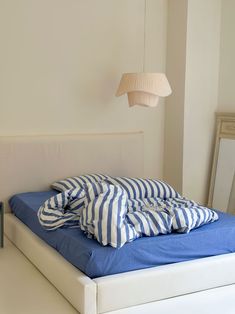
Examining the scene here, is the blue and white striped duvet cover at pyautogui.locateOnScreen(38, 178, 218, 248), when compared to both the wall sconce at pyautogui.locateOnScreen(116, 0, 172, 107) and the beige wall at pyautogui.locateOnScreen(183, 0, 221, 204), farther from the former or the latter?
the beige wall at pyautogui.locateOnScreen(183, 0, 221, 204)

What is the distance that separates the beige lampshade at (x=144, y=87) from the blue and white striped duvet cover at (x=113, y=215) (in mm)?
948

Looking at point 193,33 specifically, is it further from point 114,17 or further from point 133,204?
point 133,204

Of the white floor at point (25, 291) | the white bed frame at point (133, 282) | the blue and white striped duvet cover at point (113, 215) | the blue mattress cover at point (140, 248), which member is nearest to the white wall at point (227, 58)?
the blue and white striped duvet cover at point (113, 215)

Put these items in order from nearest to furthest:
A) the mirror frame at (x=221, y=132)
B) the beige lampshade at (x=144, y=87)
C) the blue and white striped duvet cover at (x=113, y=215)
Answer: the blue and white striped duvet cover at (x=113, y=215) → the beige lampshade at (x=144, y=87) → the mirror frame at (x=221, y=132)

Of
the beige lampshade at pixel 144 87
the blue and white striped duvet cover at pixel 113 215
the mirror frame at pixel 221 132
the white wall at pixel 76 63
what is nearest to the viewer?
the blue and white striped duvet cover at pixel 113 215

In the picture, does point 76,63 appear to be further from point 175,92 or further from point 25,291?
point 25,291

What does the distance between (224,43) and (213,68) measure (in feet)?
0.80

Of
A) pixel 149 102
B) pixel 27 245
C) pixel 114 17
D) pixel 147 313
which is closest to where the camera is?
pixel 147 313

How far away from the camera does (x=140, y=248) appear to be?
8.32 ft

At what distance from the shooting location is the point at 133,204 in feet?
10.8

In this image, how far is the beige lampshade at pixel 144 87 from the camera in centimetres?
376

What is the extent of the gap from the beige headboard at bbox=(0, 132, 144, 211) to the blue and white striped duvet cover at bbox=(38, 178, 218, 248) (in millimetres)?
962

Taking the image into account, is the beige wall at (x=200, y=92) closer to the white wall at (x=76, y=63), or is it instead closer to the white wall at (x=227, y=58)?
the white wall at (x=227, y=58)

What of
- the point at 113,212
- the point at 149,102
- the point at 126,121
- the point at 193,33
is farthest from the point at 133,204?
the point at 193,33
